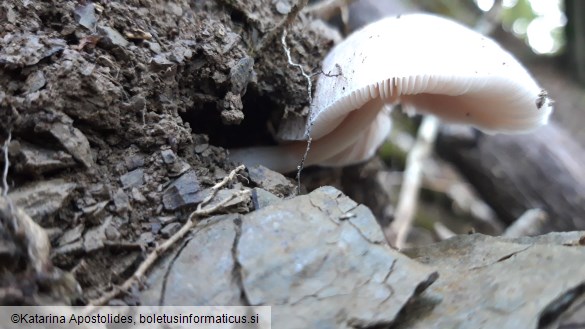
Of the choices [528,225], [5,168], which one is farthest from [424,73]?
[528,225]

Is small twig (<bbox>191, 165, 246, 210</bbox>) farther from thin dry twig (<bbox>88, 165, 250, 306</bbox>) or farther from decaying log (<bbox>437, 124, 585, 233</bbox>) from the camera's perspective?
decaying log (<bbox>437, 124, 585, 233</bbox>)

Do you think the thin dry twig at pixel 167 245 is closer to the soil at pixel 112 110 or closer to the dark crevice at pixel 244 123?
the soil at pixel 112 110

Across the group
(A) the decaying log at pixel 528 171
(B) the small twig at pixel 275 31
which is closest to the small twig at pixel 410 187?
(A) the decaying log at pixel 528 171

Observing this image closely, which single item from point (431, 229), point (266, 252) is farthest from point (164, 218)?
point (431, 229)

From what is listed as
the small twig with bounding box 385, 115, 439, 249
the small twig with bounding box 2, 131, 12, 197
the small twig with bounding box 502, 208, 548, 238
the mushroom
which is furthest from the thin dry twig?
the small twig with bounding box 502, 208, 548, 238

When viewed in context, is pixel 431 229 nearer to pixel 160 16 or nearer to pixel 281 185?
pixel 281 185
